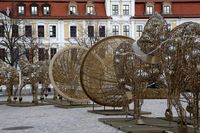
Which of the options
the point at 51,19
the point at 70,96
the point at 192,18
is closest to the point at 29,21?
the point at 51,19

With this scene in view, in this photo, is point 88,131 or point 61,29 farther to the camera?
point 61,29

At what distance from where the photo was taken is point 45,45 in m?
65.4

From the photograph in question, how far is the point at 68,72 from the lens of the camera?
29.2 metres

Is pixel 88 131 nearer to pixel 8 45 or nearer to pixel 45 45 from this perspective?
pixel 8 45

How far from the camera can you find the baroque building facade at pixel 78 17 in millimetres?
65812

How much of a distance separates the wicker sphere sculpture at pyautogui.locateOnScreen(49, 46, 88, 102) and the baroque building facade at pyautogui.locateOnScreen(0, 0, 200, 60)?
36.2 meters

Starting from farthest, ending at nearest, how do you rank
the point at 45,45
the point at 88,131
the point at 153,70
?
the point at 45,45 → the point at 153,70 → the point at 88,131

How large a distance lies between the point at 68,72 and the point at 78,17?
37.7m

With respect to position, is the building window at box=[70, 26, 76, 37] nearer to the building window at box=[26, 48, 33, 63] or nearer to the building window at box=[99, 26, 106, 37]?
the building window at box=[99, 26, 106, 37]

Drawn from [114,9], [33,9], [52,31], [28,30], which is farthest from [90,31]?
[33,9]

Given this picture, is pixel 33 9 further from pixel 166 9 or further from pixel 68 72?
pixel 68 72

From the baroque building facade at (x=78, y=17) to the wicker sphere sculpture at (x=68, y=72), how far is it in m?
36.2

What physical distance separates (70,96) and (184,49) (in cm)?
1649

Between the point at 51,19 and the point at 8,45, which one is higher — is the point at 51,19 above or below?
above
